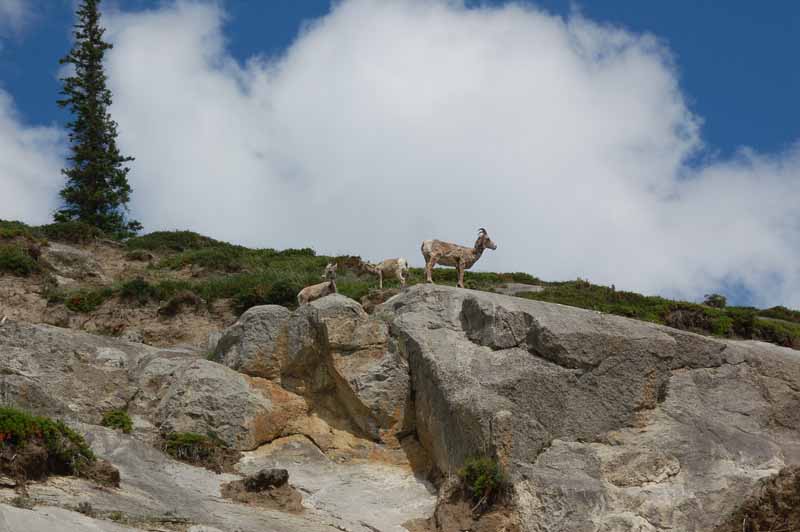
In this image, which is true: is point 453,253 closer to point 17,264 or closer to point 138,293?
point 138,293

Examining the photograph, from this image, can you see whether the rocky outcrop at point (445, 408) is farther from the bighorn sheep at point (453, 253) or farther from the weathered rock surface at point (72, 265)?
the weathered rock surface at point (72, 265)

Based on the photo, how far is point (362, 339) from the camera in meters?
18.9

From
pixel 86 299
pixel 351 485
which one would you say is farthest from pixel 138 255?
pixel 351 485

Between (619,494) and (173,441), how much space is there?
317 inches

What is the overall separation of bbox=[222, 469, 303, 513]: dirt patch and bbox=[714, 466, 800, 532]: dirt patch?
7.03m

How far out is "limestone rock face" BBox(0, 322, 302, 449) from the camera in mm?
17297

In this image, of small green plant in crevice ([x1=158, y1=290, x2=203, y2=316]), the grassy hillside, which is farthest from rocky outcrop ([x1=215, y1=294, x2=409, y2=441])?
small green plant in crevice ([x1=158, y1=290, x2=203, y2=316])

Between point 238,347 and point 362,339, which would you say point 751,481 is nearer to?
point 362,339

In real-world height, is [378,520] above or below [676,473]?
below

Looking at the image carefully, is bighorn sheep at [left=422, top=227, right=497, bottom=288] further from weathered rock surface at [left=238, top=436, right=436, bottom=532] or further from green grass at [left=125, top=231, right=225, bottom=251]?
green grass at [left=125, top=231, right=225, bottom=251]

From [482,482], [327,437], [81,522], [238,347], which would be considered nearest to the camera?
[81,522]

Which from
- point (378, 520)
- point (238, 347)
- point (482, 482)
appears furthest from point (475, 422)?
point (238, 347)

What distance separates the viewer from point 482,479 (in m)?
14.8

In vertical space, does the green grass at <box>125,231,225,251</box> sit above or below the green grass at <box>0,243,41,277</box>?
above
